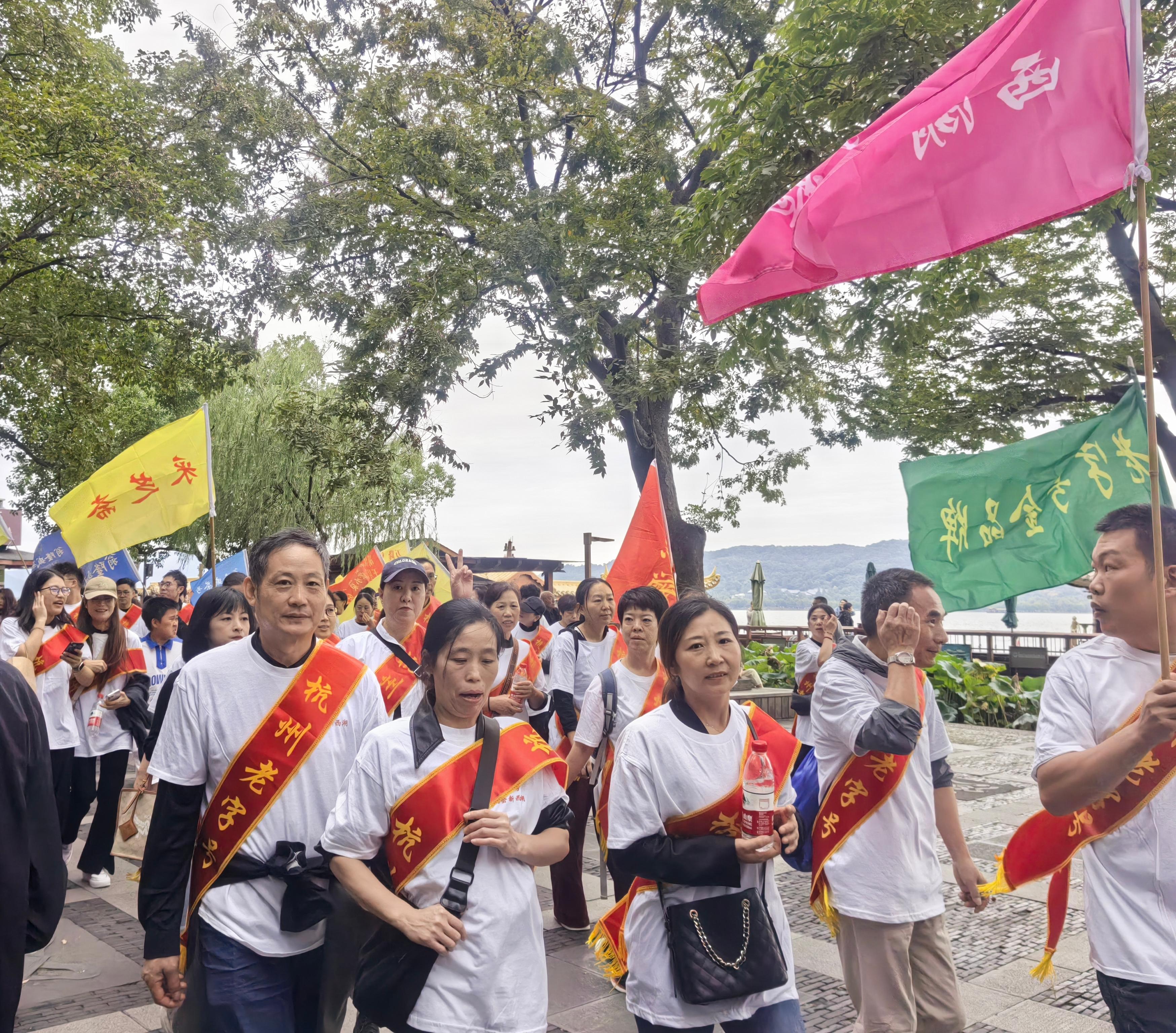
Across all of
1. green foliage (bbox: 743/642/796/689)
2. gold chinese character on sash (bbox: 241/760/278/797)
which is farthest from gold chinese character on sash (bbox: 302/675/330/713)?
green foliage (bbox: 743/642/796/689)

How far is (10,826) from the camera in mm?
2439

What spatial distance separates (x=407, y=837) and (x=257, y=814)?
55cm

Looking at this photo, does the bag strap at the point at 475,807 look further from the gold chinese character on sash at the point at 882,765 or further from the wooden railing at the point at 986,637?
the wooden railing at the point at 986,637

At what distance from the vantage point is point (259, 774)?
274cm

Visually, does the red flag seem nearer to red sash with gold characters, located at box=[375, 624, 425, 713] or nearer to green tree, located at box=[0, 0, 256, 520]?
red sash with gold characters, located at box=[375, 624, 425, 713]

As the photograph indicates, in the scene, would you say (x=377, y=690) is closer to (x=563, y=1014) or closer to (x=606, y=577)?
(x=563, y=1014)

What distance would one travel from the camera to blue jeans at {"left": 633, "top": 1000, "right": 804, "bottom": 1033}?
2541mm

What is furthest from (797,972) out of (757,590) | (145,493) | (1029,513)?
(757,590)

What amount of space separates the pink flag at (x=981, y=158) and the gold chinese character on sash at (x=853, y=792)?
5.86ft

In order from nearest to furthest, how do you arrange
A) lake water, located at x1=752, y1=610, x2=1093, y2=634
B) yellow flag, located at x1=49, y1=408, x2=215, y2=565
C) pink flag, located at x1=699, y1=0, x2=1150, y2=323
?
1. pink flag, located at x1=699, y1=0, x2=1150, y2=323
2. yellow flag, located at x1=49, y1=408, x2=215, y2=565
3. lake water, located at x1=752, y1=610, x2=1093, y2=634

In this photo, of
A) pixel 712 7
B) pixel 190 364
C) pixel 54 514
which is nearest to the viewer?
pixel 54 514

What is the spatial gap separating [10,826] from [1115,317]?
15017mm

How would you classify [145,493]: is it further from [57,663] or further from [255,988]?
[255,988]

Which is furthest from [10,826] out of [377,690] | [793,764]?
[793,764]
